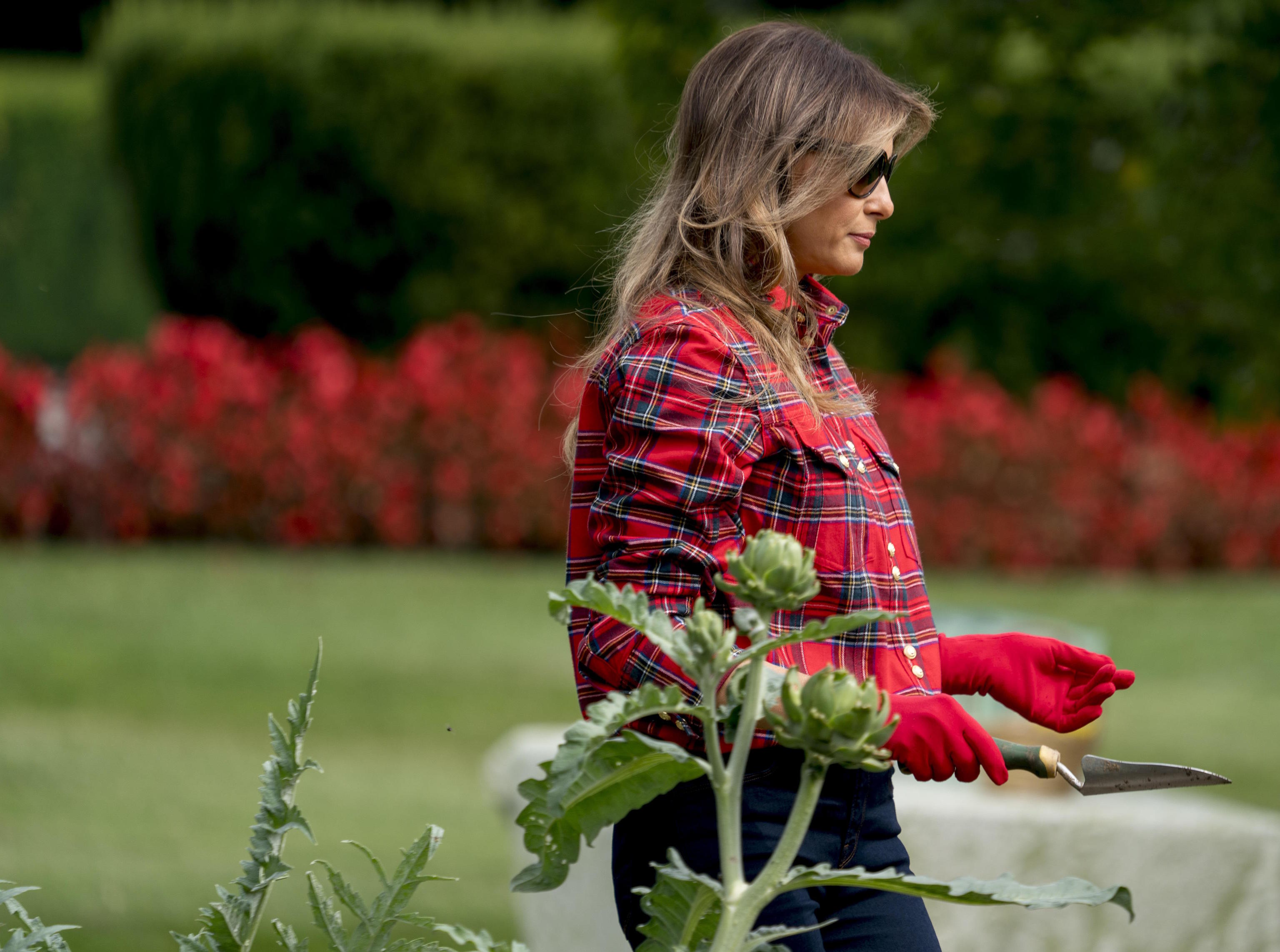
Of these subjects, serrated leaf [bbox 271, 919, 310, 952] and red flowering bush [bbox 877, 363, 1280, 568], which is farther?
red flowering bush [bbox 877, 363, 1280, 568]

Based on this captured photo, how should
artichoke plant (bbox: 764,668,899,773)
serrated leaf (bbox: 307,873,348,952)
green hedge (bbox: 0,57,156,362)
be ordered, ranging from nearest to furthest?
artichoke plant (bbox: 764,668,899,773)
serrated leaf (bbox: 307,873,348,952)
green hedge (bbox: 0,57,156,362)

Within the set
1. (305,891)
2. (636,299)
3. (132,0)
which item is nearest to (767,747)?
(636,299)

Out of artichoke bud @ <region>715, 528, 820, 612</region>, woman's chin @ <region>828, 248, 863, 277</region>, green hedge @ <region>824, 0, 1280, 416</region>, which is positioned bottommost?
artichoke bud @ <region>715, 528, 820, 612</region>

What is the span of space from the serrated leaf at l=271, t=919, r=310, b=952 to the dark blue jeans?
451mm

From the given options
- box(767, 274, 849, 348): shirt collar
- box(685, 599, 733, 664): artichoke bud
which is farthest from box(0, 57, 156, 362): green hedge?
box(685, 599, 733, 664): artichoke bud

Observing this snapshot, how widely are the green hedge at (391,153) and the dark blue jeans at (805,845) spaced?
830 centimetres

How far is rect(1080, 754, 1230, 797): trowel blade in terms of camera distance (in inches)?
63.6

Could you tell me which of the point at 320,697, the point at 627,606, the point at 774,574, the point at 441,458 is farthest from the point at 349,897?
the point at 441,458

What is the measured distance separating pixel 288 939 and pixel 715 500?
59cm

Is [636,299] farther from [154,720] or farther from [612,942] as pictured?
[154,720]

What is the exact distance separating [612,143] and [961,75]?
654 centimetres

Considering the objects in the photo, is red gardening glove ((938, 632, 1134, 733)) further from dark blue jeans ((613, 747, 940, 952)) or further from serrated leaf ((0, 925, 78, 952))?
serrated leaf ((0, 925, 78, 952))

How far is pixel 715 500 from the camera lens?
161 cm

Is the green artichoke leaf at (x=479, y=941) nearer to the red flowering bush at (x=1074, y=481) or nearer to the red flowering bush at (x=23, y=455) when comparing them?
the red flowering bush at (x=1074, y=481)
